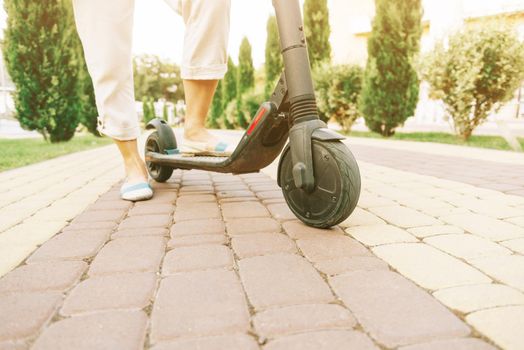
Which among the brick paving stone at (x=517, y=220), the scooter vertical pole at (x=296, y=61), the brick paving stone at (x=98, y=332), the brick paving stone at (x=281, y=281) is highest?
the scooter vertical pole at (x=296, y=61)

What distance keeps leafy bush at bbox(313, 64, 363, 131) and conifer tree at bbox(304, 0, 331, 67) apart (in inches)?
53.3

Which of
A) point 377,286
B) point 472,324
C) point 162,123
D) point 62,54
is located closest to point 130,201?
point 162,123

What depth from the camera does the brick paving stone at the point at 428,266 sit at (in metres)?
1.13

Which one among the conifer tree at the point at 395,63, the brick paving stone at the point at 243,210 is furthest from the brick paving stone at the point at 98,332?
the conifer tree at the point at 395,63

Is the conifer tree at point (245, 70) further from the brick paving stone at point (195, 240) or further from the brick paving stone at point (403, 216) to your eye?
the brick paving stone at point (195, 240)

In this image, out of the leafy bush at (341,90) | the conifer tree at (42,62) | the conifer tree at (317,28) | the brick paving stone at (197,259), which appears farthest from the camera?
the conifer tree at (317,28)

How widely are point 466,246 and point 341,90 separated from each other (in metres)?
8.27

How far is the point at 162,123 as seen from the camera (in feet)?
9.39

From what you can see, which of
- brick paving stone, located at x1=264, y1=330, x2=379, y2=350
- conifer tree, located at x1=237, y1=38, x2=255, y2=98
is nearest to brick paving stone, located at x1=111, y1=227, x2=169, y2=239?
brick paving stone, located at x1=264, y1=330, x2=379, y2=350

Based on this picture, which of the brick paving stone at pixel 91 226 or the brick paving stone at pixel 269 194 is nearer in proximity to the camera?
the brick paving stone at pixel 91 226

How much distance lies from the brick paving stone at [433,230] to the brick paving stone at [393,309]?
1.48 ft

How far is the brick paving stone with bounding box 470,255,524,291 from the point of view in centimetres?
113

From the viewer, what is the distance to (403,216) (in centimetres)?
186

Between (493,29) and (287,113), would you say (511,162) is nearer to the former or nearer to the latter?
(287,113)
